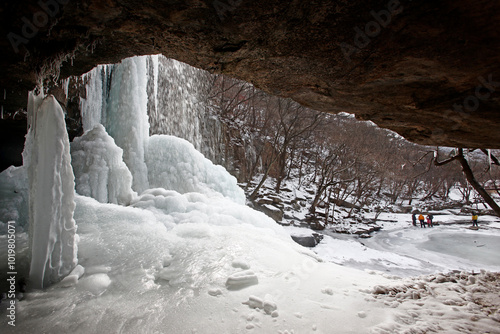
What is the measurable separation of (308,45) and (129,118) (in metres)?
6.12

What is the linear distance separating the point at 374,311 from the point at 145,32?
11.1ft

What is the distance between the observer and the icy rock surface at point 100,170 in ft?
16.8

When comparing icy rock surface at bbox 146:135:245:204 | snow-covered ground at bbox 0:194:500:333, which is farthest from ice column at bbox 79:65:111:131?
snow-covered ground at bbox 0:194:500:333

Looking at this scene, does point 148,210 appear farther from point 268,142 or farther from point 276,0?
point 268,142

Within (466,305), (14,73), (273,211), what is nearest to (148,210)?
(14,73)

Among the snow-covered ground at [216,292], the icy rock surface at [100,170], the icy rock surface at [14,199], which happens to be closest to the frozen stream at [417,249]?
the snow-covered ground at [216,292]

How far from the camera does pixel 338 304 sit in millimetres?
2691

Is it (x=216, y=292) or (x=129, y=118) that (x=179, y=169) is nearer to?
(x=129, y=118)

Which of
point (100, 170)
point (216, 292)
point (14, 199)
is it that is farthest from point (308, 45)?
point (14, 199)

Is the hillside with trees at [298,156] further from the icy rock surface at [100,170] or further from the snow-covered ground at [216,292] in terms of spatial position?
the snow-covered ground at [216,292]

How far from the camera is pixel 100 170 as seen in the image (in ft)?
17.0

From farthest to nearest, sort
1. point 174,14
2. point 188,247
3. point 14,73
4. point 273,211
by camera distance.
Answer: point 273,211
point 188,247
point 14,73
point 174,14

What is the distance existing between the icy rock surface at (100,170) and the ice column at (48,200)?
2.47 metres

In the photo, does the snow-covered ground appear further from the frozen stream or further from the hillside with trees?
the hillside with trees
